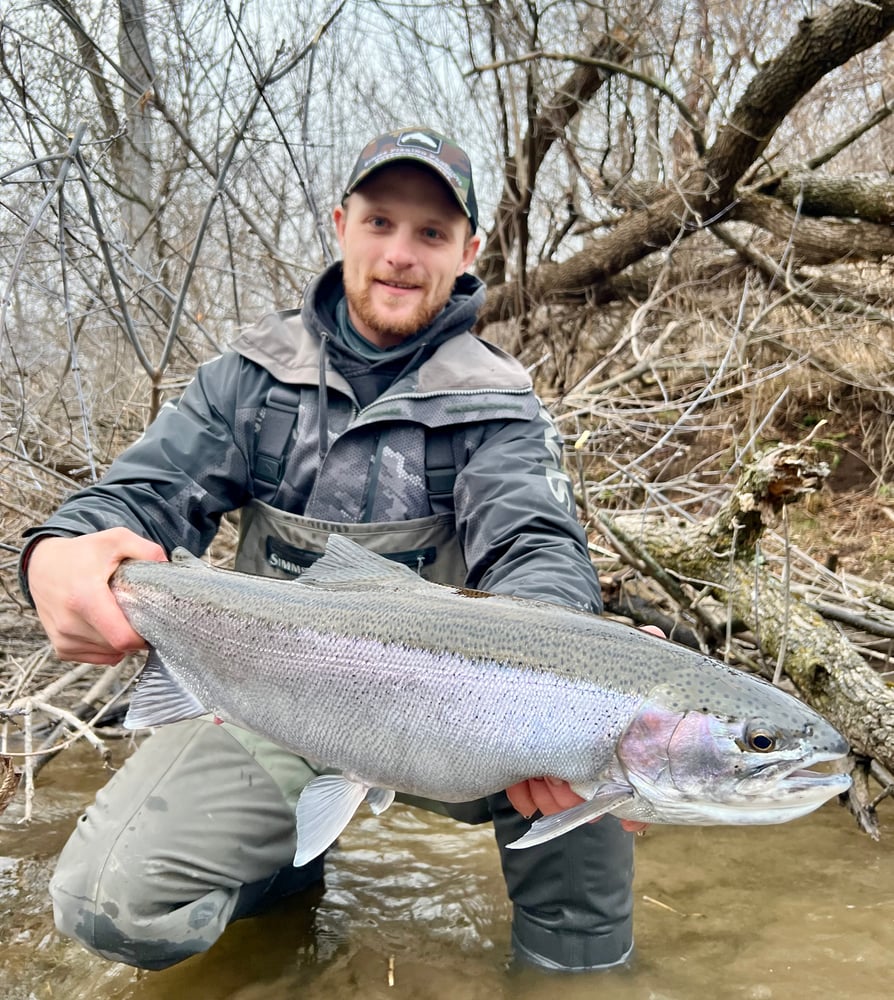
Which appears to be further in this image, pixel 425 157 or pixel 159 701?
pixel 425 157

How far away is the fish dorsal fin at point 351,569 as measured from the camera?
2.20m

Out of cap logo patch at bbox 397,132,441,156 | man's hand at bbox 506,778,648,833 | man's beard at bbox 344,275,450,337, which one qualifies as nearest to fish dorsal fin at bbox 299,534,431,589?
man's hand at bbox 506,778,648,833

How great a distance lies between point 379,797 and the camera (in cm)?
212

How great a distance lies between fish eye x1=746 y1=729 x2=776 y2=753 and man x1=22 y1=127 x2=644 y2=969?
468 millimetres

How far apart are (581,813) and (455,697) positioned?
37 cm

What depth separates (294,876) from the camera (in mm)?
2799

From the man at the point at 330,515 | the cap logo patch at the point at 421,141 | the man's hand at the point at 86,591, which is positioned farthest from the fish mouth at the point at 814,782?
the cap logo patch at the point at 421,141

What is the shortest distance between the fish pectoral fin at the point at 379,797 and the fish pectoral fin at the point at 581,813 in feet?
1.37

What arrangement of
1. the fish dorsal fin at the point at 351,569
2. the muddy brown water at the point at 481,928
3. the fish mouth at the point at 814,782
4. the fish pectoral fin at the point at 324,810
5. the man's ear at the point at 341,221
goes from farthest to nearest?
the man's ear at the point at 341,221 < the muddy brown water at the point at 481,928 < the fish dorsal fin at the point at 351,569 < the fish pectoral fin at the point at 324,810 < the fish mouth at the point at 814,782

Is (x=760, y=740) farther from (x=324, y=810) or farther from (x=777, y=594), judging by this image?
(x=777, y=594)

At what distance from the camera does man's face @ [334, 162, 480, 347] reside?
3180mm

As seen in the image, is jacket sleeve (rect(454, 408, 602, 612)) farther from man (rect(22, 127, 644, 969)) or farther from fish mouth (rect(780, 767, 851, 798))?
fish mouth (rect(780, 767, 851, 798))

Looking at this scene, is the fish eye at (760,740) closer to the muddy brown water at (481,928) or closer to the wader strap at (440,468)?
the muddy brown water at (481,928)

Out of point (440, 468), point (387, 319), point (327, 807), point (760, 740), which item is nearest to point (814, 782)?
point (760, 740)
